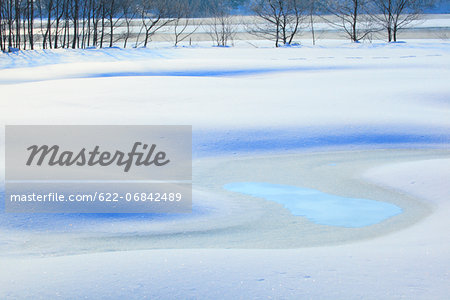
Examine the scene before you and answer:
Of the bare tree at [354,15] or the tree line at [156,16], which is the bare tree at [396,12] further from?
the bare tree at [354,15]

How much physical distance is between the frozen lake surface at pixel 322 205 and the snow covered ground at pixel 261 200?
0.13 meters

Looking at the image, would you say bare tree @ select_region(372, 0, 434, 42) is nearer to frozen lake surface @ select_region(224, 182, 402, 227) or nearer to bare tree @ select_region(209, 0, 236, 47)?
bare tree @ select_region(209, 0, 236, 47)

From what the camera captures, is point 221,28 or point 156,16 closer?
point 156,16

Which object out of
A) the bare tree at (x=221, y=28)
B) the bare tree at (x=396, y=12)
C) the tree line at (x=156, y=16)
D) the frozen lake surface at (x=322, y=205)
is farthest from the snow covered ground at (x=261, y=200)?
the bare tree at (x=221, y=28)

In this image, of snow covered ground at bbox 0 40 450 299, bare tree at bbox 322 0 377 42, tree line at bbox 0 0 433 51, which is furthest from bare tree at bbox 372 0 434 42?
snow covered ground at bbox 0 40 450 299

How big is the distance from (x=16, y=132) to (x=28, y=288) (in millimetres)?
4330

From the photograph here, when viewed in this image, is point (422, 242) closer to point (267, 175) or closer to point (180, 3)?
point (267, 175)

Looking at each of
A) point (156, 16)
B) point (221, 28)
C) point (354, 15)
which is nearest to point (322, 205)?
point (354, 15)

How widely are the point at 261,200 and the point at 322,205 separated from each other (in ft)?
1.75

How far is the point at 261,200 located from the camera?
5156 millimetres

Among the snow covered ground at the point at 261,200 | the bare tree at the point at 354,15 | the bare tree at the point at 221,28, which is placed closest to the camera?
the snow covered ground at the point at 261,200

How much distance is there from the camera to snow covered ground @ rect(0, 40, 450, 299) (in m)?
2.97

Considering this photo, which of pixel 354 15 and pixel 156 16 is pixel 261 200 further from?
pixel 156 16

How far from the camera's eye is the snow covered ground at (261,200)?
117 inches
